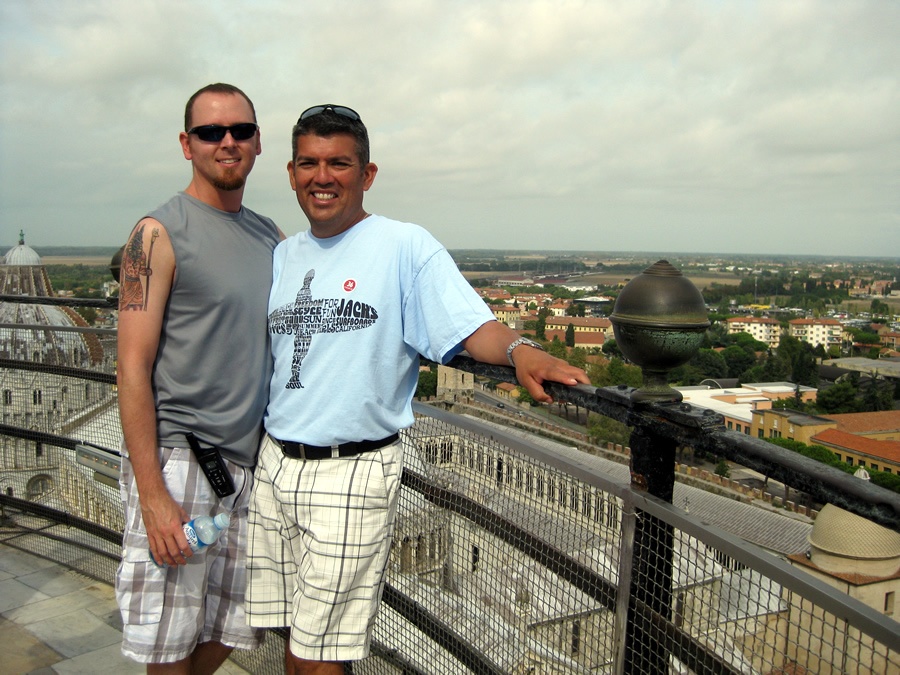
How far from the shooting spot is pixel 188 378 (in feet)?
6.82

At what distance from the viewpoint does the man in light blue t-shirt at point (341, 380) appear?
1.93 meters

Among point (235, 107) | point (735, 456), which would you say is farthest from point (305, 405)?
point (735, 456)

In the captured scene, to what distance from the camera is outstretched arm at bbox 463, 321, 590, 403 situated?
1764 mm

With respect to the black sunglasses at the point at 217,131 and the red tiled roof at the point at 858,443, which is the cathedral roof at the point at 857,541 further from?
the red tiled roof at the point at 858,443

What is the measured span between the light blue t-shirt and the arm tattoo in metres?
0.36

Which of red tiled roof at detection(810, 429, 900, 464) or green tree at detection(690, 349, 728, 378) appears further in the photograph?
green tree at detection(690, 349, 728, 378)

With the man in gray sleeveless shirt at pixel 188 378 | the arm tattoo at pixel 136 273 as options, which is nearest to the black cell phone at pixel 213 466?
the man in gray sleeveless shirt at pixel 188 378

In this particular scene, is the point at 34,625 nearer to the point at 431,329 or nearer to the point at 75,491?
the point at 75,491

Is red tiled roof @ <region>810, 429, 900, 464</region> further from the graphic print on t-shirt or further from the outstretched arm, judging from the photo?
the graphic print on t-shirt

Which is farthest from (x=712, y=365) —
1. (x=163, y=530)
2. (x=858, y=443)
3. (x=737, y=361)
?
(x=163, y=530)

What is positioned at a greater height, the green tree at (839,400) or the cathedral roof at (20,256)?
the cathedral roof at (20,256)

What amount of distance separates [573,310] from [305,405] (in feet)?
379

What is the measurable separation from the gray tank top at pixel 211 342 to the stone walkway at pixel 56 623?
56.9 inches

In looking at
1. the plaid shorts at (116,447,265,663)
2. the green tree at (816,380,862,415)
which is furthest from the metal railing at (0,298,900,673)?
the green tree at (816,380,862,415)
